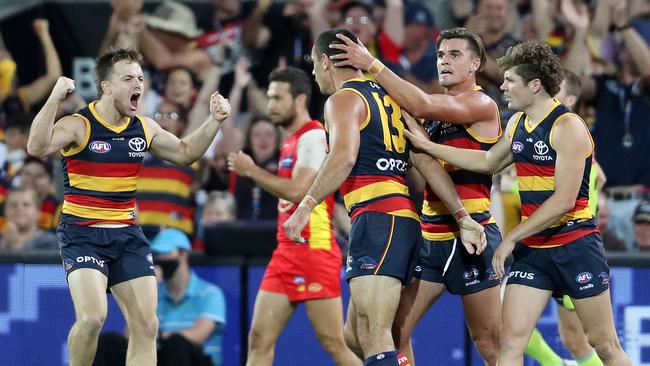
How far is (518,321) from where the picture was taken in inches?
280

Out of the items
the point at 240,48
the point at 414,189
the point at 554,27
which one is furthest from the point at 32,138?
the point at 554,27

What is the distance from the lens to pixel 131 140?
26.0 feet

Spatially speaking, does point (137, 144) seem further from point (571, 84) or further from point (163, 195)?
point (571, 84)

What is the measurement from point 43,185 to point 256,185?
225 centimetres

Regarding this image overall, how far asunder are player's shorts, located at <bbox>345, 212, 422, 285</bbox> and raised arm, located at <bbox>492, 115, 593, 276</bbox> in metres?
0.54

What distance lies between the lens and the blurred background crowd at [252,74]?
1103cm

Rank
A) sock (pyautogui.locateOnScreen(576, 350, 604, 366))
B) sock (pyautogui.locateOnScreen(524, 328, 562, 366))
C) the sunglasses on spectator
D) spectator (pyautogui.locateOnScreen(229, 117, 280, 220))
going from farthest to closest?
the sunglasses on spectator < spectator (pyautogui.locateOnScreen(229, 117, 280, 220)) < sock (pyautogui.locateOnScreen(524, 328, 562, 366)) < sock (pyautogui.locateOnScreen(576, 350, 604, 366))

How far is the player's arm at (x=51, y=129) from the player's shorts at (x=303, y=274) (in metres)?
1.90

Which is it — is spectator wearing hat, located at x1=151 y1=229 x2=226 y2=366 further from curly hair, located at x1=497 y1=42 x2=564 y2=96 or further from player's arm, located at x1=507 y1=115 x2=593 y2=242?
curly hair, located at x1=497 y1=42 x2=564 y2=96

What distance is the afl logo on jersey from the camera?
7816 mm

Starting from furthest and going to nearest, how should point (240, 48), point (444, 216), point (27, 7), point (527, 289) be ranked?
point (27, 7)
point (240, 48)
point (444, 216)
point (527, 289)

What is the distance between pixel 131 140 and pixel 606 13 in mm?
5903

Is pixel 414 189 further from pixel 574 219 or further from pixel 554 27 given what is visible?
pixel 574 219

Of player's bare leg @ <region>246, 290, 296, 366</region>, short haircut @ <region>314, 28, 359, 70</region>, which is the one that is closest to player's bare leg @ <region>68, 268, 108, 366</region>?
player's bare leg @ <region>246, 290, 296, 366</region>
